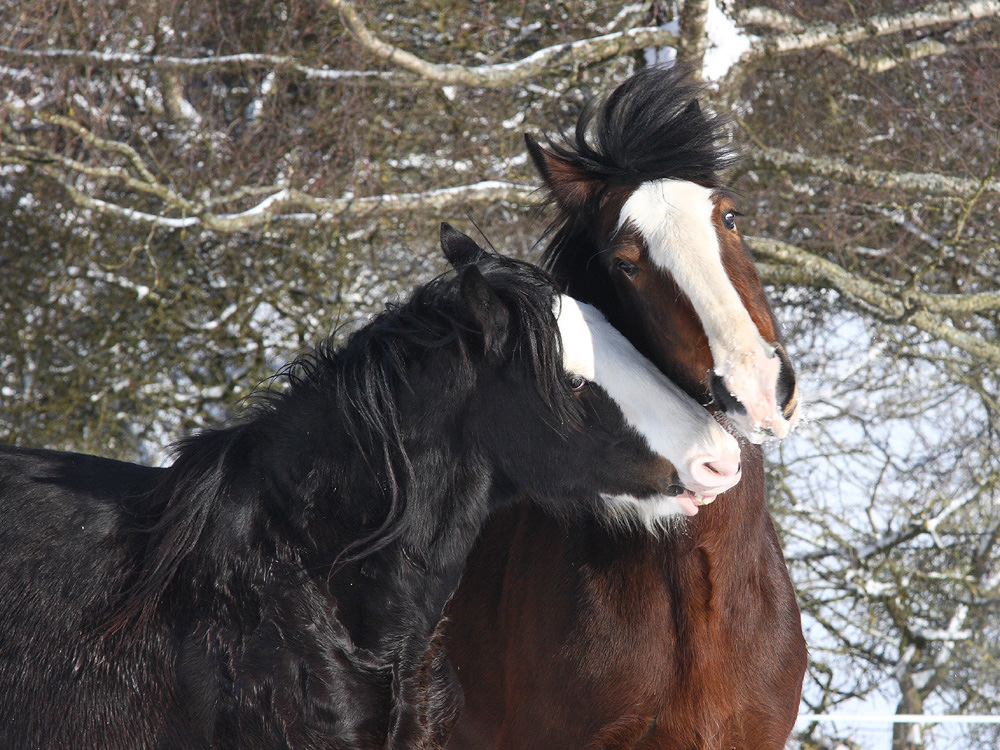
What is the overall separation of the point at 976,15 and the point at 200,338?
226 inches

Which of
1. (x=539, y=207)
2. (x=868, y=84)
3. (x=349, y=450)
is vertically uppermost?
(x=868, y=84)

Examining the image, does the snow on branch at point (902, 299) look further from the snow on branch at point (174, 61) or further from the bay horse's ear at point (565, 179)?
the bay horse's ear at point (565, 179)

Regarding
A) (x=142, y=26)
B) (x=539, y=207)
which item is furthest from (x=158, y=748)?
(x=142, y=26)

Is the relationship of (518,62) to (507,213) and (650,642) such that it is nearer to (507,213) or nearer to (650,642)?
(507,213)

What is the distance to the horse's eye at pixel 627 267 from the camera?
2.59m

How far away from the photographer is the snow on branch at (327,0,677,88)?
16.9 feet

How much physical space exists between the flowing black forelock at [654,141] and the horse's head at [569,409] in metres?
0.55

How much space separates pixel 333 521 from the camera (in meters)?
2.40

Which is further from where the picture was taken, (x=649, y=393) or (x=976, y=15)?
(x=976, y=15)

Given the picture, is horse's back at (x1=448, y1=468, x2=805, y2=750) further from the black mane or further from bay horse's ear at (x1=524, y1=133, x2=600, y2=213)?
bay horse's ear at (x1=524, y1=133, x2=600, y2=213)

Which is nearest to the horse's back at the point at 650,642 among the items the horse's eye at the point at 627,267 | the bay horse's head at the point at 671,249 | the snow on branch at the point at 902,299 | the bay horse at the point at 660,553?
the bay horse at the point at 660,553

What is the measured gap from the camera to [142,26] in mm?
6184

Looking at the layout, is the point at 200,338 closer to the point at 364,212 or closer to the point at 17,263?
the point at 17,263

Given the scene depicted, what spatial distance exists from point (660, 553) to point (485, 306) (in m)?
0.84
